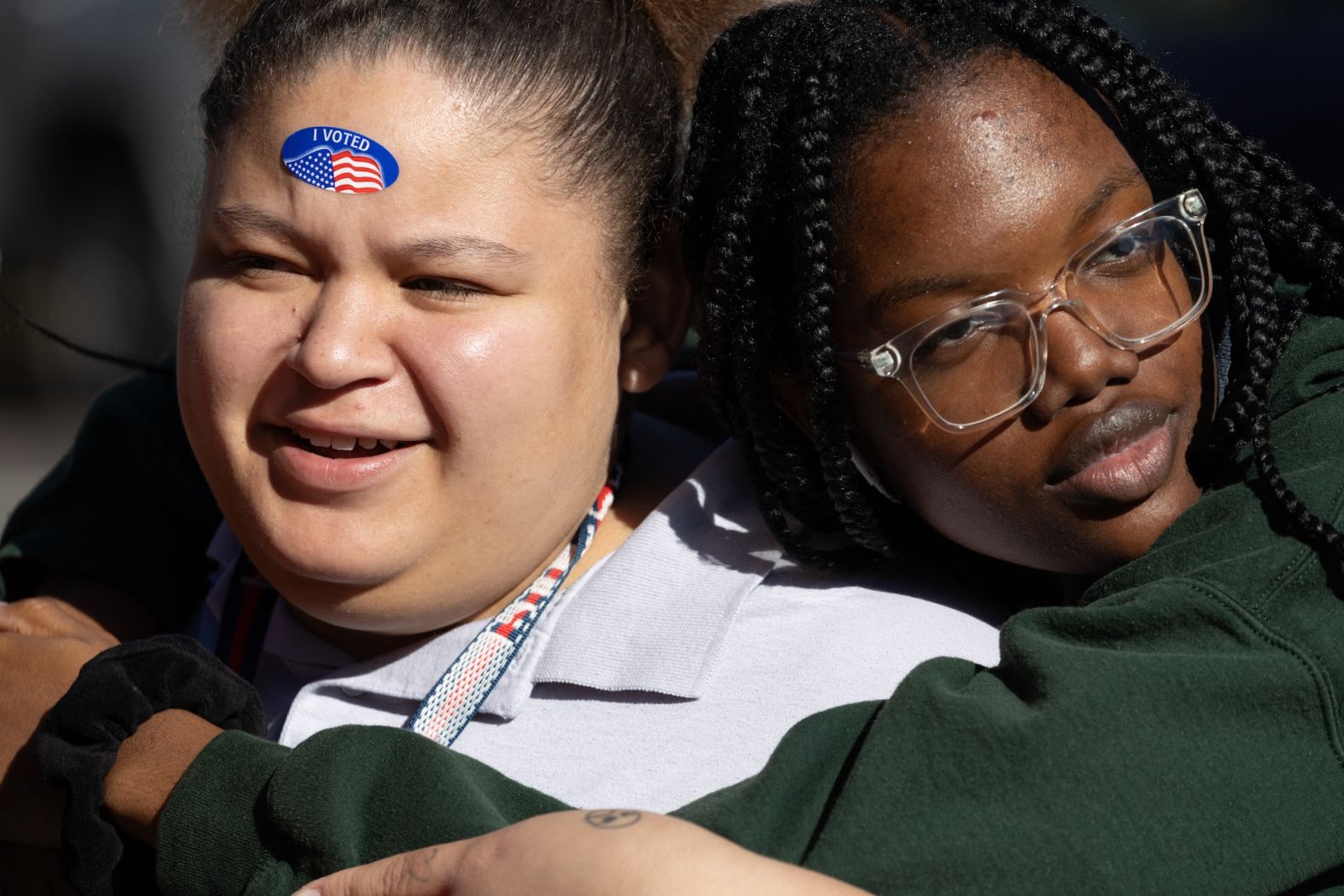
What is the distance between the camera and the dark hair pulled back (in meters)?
2.07

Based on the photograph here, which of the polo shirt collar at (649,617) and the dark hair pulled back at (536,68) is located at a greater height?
the dark hair pulled back at (536,68)

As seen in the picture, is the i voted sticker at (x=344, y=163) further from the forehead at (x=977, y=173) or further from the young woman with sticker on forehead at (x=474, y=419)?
the forehead at (x=977, y=173)

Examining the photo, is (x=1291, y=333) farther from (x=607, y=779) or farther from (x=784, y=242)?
(x=607, y=779)

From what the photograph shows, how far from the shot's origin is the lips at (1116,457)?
6.06ft

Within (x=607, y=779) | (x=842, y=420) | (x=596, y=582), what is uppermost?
(x=842, y=420)

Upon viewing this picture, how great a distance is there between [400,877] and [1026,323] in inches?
39.8

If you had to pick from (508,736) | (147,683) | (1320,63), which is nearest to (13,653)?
(147,683)

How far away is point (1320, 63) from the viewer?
437cm

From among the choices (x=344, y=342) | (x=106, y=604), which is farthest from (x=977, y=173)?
(x=106, y=604)

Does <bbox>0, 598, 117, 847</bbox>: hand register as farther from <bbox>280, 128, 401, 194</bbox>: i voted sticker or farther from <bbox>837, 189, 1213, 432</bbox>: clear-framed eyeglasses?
<bbox>837, 189, 1213, 432</bbox>: clear-framed eyeglasses

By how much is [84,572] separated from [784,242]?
144cm

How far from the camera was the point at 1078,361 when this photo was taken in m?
1.85

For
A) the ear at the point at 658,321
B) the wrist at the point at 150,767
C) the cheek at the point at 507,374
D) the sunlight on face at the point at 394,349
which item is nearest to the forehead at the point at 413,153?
the sunlight on face at the point at 394,349

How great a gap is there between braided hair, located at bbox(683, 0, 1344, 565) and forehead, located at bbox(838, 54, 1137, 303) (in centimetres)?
4
